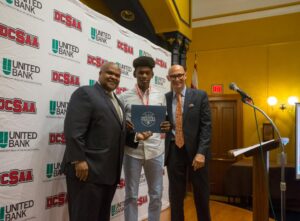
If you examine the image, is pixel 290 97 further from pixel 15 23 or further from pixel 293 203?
pixel 15 23

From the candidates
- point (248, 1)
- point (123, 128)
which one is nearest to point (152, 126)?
point (123, 128)

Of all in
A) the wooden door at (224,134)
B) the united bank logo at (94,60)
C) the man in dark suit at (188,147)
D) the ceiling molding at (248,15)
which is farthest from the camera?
the wooden door at (224,134)

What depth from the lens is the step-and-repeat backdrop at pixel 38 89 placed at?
6.36 ft

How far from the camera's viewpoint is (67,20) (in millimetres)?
2465

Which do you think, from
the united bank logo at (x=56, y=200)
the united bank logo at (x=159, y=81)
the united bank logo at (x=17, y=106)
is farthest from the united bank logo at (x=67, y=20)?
the united bank logo at (x=159, y=81)

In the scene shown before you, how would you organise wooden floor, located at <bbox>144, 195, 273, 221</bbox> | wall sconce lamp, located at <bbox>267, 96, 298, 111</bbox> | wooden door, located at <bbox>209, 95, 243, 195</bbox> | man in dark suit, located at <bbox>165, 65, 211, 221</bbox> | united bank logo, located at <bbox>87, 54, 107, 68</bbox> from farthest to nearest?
wooden door, located at <bbox>209, 95, 243, 195</bbox> < wall sconce lamp, located at <bbox>267, 96, 298, 111</bbox> < wooden floor, located at <bbox>144, 195, 273, 221</bbox> < united bank logo, located at <bbox>87, 54, 107, 68</bbox> < man in dark suit, located at <bbox>165, 65, 211, 221</bbox>

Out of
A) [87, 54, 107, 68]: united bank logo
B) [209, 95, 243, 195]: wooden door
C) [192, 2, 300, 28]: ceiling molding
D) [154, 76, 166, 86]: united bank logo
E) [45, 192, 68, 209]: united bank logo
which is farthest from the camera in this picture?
[209, 95, 243, 195]: wooden door

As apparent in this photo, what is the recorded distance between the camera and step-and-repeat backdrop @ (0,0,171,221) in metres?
1.94

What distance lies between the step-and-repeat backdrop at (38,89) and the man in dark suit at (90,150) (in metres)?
0.36

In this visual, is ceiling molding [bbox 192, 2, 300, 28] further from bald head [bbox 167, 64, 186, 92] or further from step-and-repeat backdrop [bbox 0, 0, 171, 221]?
bald head [bbox 167, 64, 186, 92]

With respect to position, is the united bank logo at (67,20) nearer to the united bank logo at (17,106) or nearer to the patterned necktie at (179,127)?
the united bank logo at (17,106)

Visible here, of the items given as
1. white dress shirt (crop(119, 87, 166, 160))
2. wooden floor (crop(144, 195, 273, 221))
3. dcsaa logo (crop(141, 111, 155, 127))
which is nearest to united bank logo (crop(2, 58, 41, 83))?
white dress shirt (crop(119, 87, 166, 160))

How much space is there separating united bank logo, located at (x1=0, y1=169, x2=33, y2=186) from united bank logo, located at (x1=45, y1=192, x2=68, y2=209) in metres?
0.27

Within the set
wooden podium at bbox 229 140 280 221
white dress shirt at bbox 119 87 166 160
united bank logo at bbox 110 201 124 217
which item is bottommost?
united bank logo at bbox 110 201 124 217
